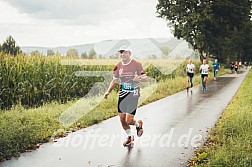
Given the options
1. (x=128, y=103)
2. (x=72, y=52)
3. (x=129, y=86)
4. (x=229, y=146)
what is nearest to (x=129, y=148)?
(x=128, y=103)

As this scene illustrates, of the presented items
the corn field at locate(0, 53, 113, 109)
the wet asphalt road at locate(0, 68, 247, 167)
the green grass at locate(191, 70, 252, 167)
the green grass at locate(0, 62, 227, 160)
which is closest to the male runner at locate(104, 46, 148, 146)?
the wet asphalt road at locate(0, 68, 247, 167)

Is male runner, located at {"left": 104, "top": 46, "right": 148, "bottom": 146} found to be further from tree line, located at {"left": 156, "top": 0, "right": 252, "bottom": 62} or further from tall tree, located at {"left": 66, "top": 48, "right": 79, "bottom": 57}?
tree line, located at {"left": 156, "top": 0, "right": 252, "bottom": 62}

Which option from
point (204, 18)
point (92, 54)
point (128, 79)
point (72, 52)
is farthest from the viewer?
point (204, 18)

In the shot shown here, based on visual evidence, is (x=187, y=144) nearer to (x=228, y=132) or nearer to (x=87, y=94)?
(x=228, y=132)

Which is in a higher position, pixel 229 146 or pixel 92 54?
pixel 92 54

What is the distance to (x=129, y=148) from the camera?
21.1ft

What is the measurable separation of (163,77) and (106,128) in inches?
615

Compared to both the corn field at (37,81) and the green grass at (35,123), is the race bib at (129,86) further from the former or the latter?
the corn field at (37,81)

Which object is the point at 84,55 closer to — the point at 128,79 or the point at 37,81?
the point at 37,81

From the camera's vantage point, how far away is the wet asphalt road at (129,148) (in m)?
5.52

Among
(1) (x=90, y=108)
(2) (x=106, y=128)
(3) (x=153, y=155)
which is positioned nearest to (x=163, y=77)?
(1) (x=90, y=108)

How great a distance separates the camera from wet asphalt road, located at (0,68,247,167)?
552 cm

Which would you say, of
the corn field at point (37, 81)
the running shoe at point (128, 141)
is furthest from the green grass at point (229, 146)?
the corn field at point (37, 81)

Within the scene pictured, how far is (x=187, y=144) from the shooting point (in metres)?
6.72
